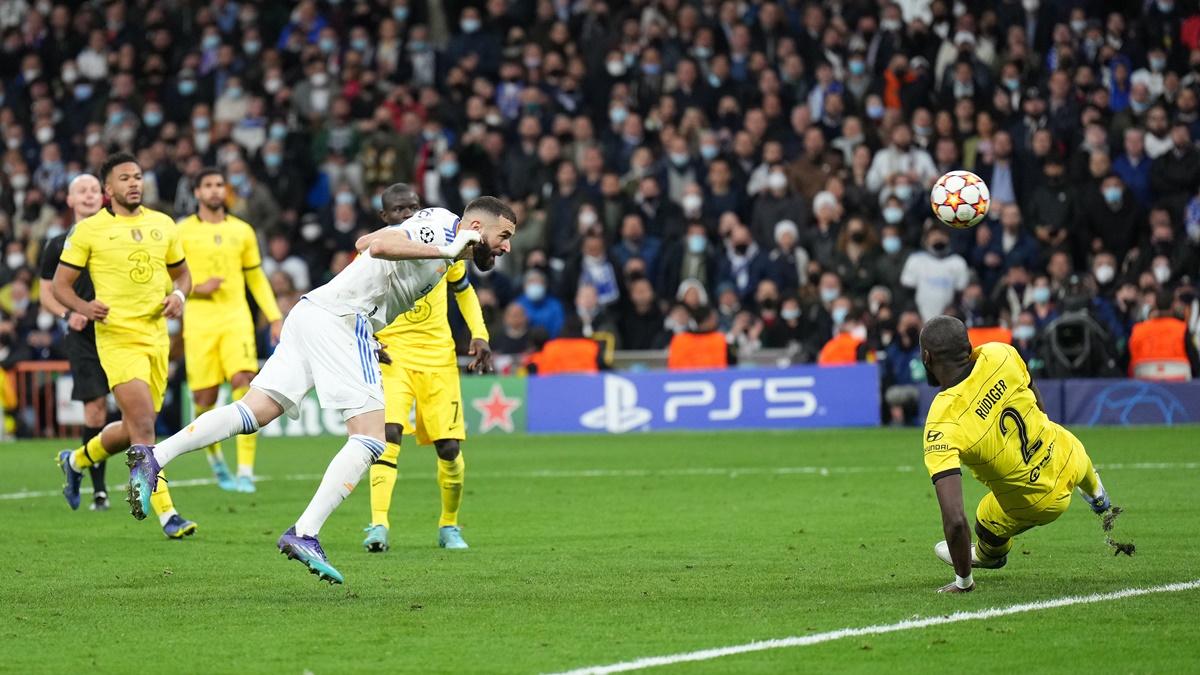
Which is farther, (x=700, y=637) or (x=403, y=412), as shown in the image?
(x=403, y=412)

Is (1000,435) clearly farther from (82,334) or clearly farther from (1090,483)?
(82,334)

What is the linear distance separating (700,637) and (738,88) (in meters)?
20.1

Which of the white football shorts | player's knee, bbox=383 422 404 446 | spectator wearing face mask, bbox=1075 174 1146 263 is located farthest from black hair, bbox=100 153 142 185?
spectator wearing face mask, bbox=1075 174 1146 263

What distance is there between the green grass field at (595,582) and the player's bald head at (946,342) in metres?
1.16

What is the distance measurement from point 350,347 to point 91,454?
15.3 feet

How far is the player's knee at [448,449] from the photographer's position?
1155 cm

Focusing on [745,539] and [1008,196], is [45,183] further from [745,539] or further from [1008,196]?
[745,539]

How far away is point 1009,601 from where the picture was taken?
8492 mm

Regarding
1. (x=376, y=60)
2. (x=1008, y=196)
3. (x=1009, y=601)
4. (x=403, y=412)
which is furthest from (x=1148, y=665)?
(x=376, y=60)

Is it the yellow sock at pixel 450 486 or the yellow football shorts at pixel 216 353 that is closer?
the yellow sock at pixel 450 486

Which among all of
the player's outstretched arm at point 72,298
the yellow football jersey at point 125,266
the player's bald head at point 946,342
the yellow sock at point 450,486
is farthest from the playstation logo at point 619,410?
the player's bald head at point 946,342

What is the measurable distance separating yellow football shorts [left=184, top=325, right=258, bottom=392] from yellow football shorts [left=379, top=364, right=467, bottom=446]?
4271 millimetres

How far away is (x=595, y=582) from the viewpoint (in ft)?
31.4

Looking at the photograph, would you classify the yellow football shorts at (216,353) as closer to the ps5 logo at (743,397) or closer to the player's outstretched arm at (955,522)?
the player's outstretched arm at (955,522)
